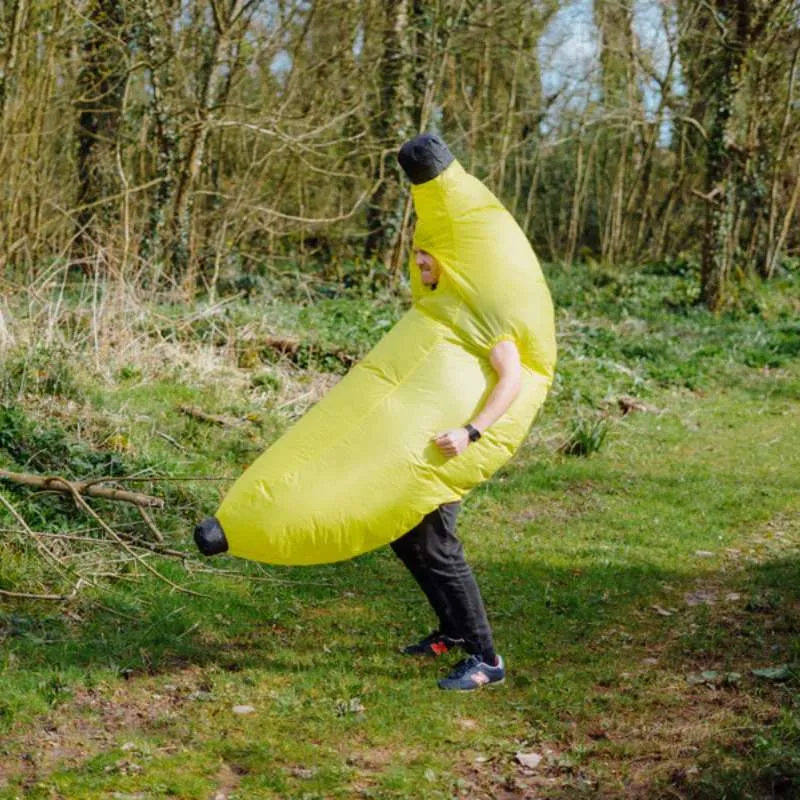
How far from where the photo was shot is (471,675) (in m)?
4.97

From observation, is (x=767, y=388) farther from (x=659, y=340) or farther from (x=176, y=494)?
(x=176, y=494)

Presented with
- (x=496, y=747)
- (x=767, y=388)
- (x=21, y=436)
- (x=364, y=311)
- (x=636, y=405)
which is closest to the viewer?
(x=496, y=747)

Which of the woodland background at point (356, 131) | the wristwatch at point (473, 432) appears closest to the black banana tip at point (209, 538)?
the wristwatch at point (473, 432)

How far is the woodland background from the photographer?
12.5 m

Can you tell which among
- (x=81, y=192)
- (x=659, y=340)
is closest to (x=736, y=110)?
(x=659, y=340)

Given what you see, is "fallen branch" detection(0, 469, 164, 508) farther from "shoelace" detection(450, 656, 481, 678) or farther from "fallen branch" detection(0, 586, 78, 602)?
"shoelace" detection(450, 656, 481, 678)

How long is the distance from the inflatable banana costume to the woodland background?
572 cm

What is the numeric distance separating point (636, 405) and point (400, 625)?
20.4 ft

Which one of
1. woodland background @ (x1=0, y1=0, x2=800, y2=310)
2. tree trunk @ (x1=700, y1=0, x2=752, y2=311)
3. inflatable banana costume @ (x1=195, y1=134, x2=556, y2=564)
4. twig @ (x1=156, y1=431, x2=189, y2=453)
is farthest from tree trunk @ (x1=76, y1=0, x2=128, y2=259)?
inflatable banana costume @ (x1=195, y1=134, x2=556, y2=564)

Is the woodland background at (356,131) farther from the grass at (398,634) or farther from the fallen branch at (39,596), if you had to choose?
the fallen branch at (39,596)

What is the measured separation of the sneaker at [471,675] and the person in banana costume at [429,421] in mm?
10

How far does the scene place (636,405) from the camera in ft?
37.8

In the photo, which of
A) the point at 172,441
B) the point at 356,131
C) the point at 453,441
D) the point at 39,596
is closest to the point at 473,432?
the point at 453,441

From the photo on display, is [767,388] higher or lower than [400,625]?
higher
